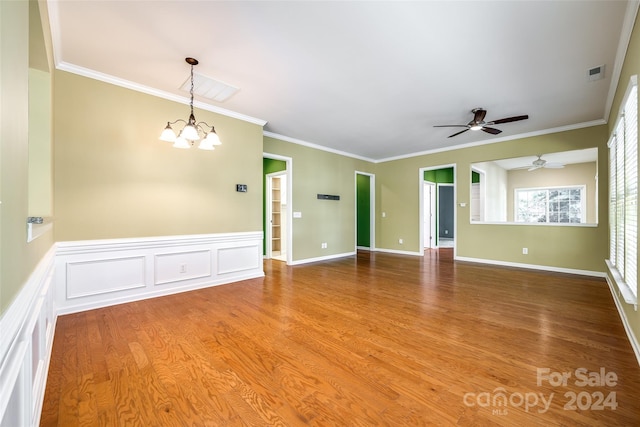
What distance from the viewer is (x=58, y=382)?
175cm

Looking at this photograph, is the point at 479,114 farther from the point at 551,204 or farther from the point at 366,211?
the point at 551,204

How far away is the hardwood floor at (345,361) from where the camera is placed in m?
1.50

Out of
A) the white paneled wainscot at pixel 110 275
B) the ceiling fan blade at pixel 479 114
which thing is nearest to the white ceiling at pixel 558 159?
the ceiling fan blade at pixel 479 114

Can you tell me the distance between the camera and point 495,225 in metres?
5.61

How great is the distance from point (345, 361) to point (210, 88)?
3.36 meters

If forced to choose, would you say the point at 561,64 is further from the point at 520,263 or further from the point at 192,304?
the point at 192,304

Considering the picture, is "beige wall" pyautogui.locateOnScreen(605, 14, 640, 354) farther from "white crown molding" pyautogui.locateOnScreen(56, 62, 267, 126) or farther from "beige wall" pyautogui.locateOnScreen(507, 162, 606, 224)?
"beige wall" pyautogui.locateOnScreen(507, 162, 606, 224)

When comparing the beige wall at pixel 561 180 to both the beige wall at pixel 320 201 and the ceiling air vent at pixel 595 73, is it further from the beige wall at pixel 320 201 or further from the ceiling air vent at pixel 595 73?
the ceiling air vent at pixel 595 73

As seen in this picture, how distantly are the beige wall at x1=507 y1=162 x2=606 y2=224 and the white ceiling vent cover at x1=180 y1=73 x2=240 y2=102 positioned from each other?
859cm

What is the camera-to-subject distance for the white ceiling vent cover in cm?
315

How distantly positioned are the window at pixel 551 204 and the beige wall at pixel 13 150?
1008 cm

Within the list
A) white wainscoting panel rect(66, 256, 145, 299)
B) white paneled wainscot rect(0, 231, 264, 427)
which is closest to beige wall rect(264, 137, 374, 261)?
white paneled wainscot rect(0, 231, 264, 427)

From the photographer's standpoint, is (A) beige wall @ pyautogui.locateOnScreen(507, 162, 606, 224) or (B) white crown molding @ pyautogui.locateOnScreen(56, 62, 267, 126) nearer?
(B) white crown molding @ pyautogui.locateOnScreen(56, 62, 267, 126)

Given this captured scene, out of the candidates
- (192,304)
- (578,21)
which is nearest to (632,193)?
(578,21)
